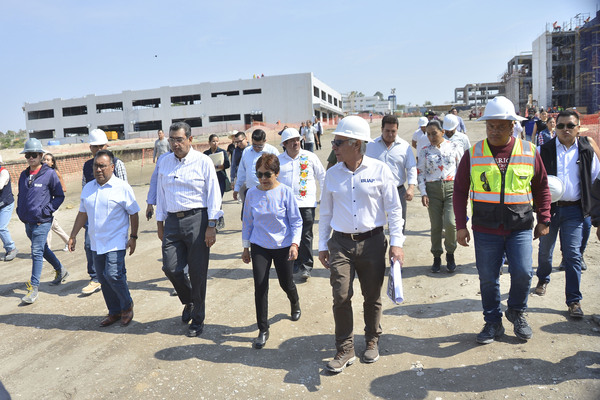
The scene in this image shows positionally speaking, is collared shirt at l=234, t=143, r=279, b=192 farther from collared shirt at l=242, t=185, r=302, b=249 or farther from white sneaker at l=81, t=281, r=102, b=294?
white sneaker at l=81, t=281, r=102, b=294

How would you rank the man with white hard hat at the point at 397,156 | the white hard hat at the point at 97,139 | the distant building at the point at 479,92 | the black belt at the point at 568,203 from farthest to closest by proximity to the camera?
1. the distant building at the point at 479,92
2. the man with white hard hat at the point at 397,156
3. the white hard hat at the point at 97,139
4. the black belt at the point at 568,203

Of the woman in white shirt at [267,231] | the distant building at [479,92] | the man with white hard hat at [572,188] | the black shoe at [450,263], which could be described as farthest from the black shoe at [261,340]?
the distant building at [479,92]

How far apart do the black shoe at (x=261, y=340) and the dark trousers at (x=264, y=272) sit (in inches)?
1.9

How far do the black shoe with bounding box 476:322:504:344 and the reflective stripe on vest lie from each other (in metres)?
1.18

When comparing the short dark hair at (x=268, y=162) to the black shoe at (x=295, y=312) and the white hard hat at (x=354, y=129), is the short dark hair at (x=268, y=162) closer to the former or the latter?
the white hard hat at (x=354, y=129)

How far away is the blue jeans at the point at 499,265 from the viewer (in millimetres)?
3881

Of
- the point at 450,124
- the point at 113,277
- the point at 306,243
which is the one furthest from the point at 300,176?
the point at 450,124

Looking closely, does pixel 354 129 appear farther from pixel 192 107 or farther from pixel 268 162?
pixel 192 107

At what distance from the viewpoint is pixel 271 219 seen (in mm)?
4410

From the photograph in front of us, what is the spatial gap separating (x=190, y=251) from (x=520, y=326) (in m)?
3.29

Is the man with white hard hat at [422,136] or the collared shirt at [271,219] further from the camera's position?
the man with white hard hat at [422,136]

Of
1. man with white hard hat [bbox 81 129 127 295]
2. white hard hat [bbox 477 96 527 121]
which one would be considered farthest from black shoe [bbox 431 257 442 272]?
man with white hard hat [bbox 81 129 127 295]

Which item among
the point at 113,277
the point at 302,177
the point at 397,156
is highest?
the point at 397,156

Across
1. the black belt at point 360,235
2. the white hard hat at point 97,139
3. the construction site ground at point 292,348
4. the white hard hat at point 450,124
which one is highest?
the white hard hat at point 450,124
